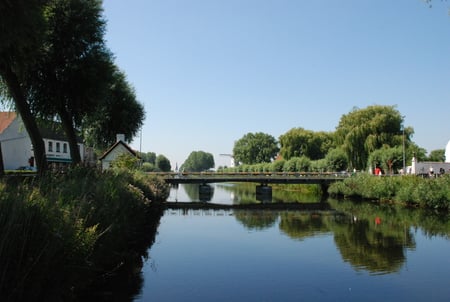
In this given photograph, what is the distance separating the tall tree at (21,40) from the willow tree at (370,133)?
4082 centimetres

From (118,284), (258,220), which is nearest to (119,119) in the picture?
(258,220)

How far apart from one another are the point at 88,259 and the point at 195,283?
13.0ft

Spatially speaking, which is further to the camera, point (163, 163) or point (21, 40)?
point (163, 163)

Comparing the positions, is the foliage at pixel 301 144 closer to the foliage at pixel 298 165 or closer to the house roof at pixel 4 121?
the foliage at pixel 298 165

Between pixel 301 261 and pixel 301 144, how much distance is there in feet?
224

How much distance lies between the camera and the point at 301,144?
268 feet

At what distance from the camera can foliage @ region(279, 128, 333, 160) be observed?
266ft

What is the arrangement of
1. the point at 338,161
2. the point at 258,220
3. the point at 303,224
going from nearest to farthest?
the point at 303,224, the point at 258,220, the point at 338,161

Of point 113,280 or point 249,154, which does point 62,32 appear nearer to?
point 113,280

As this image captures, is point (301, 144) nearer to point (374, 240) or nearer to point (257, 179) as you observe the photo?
point (257, 179)

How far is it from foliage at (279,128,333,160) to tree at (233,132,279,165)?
48.8 metres

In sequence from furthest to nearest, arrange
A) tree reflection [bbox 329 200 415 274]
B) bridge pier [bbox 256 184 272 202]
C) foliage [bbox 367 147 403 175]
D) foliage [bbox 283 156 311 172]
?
foliage [bbox 283 156 311 172]
bridge pier [bbox 256 184 272 202]
foliage [bbox 367 147 403 175]
tree reflection [bbox 329 200 415 274]

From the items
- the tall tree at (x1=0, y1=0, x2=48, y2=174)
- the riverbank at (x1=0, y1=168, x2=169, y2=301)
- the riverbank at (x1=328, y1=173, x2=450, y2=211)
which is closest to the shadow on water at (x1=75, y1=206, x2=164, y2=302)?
the riverbank at (x1=0, y1=168, x2=169, y2=301)

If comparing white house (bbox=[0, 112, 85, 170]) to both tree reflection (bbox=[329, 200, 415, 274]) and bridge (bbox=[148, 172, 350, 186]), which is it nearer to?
bridge (bbox=[148, 172, 350, 186])
